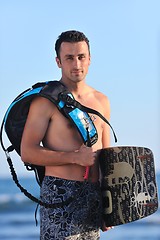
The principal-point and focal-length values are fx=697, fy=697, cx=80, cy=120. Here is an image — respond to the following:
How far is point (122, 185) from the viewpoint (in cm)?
363

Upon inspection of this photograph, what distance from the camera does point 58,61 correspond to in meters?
3.68

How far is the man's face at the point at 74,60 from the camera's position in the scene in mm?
3605

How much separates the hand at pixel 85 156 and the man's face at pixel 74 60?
15.4 inches

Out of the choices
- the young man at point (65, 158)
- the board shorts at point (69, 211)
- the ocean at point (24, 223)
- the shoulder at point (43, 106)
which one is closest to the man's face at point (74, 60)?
the young man at point (65, 158)

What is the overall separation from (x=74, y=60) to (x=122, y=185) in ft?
2.29

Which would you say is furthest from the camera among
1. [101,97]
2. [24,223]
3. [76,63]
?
[24,223]

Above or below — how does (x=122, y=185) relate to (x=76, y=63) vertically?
below

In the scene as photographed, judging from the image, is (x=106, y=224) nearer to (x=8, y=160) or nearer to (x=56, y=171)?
(x=56, y=171)

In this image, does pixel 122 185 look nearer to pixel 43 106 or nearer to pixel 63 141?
pixel 63 141

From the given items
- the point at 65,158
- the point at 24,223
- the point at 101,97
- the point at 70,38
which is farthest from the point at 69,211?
the point at 24,223

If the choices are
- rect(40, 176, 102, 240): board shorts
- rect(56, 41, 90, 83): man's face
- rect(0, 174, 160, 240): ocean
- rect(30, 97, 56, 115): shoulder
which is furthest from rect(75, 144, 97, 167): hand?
rect(0, 174, 160, 240): ocean

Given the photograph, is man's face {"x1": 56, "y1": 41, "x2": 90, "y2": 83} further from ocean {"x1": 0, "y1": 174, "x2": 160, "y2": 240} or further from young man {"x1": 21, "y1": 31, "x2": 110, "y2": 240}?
ocean {"x1": 0, "y1": 174, "x2": 160, "y2": 240}

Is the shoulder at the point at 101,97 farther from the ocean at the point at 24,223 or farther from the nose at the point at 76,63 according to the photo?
the ocean at the point at 24,223

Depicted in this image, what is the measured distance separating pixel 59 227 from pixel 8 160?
47 cm
